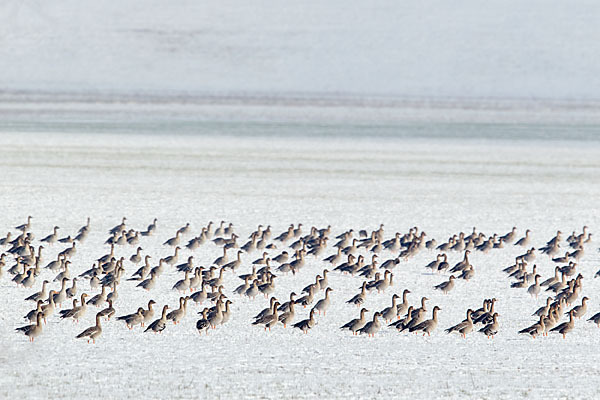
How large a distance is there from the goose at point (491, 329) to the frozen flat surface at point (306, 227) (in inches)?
6.2

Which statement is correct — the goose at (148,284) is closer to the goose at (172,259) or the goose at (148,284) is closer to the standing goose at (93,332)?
the goose at (172,259)

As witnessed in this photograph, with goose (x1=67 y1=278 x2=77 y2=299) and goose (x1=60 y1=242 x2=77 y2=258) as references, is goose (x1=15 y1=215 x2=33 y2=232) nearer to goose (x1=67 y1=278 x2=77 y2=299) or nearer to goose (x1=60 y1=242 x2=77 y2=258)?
goose (x1=60 y1=242 x2=77 y2=258)

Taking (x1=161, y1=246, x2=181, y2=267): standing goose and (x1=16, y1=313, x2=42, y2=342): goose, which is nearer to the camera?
(x1=16, y1=313, x2=42, y2=342): goose

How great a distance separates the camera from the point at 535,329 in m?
12.5

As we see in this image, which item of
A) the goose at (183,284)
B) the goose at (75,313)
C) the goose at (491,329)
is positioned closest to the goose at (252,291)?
the goose at (183,284)

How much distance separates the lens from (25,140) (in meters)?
35.5

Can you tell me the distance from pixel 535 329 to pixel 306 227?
8.38 metres

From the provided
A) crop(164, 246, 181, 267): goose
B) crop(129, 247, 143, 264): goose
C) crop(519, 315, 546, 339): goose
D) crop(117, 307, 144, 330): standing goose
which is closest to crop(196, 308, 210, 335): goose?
crop(117, 307, 144, 330): standing goose

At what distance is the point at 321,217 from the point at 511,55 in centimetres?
6036

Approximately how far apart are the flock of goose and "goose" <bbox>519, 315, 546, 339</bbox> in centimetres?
1

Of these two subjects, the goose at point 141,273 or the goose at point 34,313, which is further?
the goose at point 141,273

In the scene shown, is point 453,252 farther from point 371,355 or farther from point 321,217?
point 371,355

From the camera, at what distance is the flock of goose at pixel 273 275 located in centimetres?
1275

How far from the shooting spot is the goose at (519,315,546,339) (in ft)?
41.1
